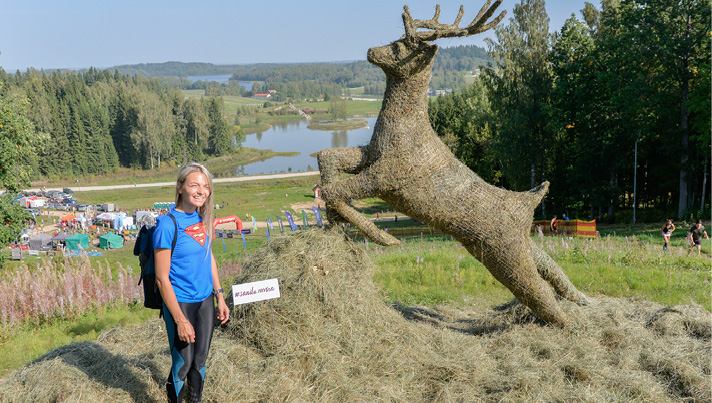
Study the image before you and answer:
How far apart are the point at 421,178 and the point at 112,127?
6905 centimetres

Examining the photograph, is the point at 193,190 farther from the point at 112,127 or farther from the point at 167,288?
the point at 112,127

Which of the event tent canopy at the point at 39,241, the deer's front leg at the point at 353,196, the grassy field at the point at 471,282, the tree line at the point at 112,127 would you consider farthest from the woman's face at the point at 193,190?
the tree line at the point at 112,127

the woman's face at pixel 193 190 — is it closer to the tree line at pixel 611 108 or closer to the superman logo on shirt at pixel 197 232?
the superman logo on shirt at pixel 197 232

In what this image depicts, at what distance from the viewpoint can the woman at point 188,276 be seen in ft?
10.6

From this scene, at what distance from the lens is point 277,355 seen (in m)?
4.46

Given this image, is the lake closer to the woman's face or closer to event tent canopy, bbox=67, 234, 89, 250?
event tent canopy, bbox=67, 234, 89, 250

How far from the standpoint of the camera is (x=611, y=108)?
21109 millimetres

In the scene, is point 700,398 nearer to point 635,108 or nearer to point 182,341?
point 182,341

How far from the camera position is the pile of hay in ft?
14.1

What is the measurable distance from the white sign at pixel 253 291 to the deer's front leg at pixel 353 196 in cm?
122

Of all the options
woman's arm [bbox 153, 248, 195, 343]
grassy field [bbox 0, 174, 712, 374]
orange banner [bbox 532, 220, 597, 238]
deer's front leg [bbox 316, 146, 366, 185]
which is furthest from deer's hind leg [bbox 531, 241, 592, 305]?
orange banner [bbox 532, 220, 597, 238]

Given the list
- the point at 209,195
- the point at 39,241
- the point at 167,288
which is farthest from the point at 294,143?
the point at 167,288

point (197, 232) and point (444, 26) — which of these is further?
point (444, 26)

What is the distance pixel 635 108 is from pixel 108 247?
991 inches
